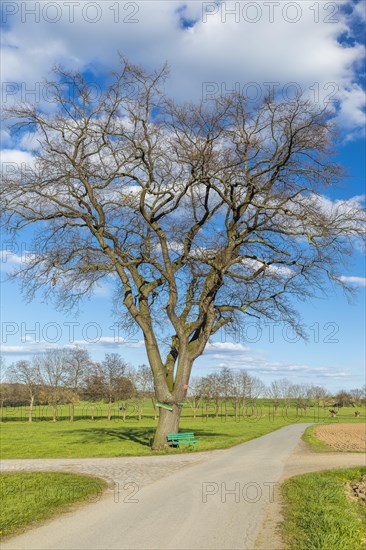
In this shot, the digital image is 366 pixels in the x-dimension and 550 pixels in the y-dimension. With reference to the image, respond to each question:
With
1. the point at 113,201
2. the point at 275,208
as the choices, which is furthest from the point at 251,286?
the point at 113,201

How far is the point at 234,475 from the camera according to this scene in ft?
42.7

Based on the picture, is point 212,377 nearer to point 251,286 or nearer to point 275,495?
point 251,286

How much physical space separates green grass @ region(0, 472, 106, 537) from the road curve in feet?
1.20

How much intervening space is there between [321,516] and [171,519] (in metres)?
2.49

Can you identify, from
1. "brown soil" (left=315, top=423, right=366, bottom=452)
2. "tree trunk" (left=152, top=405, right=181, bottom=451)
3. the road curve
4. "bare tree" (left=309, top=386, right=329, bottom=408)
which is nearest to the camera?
the road curve

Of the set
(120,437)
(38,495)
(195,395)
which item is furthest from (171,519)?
(195,395)

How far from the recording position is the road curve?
682 centimetres

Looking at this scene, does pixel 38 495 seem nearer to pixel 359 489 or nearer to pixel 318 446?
pixel 359 489

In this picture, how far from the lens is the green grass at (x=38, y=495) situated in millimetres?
8094

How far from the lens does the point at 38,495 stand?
33.1 feet

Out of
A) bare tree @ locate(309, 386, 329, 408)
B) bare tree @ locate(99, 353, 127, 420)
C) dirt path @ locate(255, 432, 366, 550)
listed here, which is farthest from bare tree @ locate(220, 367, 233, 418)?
dirt path @ locate(255, 432, 366, 550)

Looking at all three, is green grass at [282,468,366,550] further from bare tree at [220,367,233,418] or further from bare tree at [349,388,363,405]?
bare tree at [349,388,363,405]

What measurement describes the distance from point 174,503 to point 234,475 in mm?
3990

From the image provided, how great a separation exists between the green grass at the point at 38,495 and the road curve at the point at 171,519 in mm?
366
